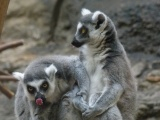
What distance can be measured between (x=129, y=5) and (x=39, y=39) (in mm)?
1989

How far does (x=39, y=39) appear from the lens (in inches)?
394

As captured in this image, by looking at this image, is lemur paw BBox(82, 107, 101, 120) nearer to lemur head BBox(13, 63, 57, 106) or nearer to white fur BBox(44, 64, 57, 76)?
lemur head BBox(13, 63, 57, 106)

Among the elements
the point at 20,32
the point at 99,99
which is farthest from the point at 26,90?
the point at 20,32

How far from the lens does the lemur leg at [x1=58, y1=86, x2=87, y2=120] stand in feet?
16.9

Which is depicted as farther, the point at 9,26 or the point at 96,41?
the point at 9,26

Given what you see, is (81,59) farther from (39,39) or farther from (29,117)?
(39,39)

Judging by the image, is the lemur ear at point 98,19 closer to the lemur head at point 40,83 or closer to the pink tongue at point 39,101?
the lemur head at point 40,83

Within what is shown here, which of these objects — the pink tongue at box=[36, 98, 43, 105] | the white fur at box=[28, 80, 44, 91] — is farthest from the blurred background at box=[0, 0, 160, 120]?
the pink tongue at box=[36, 98, 43, 105]

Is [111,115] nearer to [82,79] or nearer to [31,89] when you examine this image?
[82,79]

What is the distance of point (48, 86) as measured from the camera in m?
5.16

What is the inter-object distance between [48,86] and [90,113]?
51 centimetres

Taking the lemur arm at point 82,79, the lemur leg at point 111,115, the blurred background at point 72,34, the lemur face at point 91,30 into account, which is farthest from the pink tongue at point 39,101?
the blurred background at point 72,34

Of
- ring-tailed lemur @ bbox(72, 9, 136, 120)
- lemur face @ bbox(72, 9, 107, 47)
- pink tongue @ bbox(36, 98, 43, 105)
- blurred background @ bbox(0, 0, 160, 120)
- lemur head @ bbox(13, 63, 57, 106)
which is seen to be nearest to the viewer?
pink tongue @ bbox(36, 98, 43, 105)

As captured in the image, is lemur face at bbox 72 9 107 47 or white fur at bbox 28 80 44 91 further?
lemur face at bbox 72 9 107 47
